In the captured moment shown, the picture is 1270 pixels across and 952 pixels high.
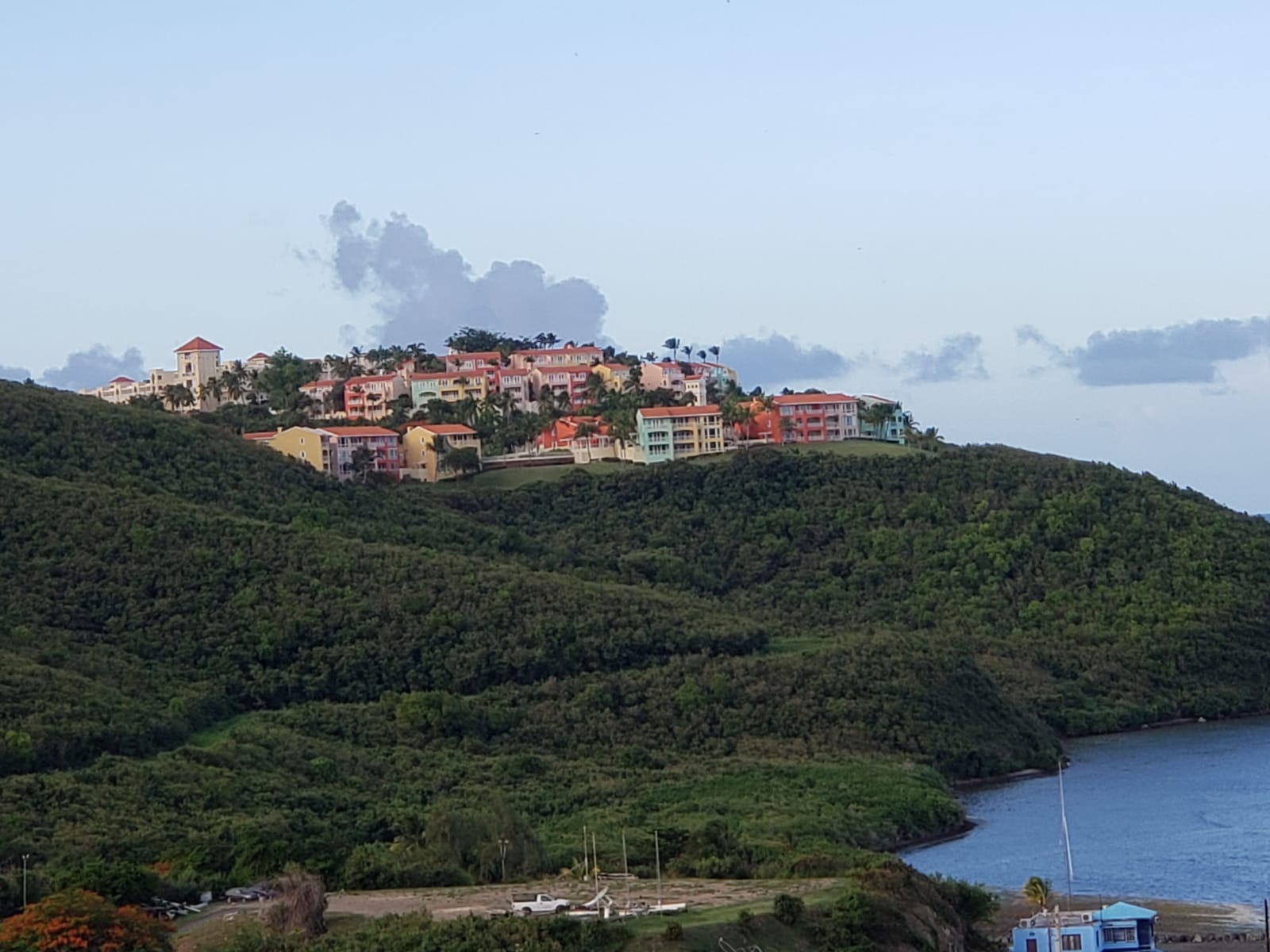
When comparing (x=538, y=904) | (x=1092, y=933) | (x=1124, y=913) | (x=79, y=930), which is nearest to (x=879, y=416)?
(x=1124, y=913)

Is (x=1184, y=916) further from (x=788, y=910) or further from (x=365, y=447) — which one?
(x=365, y=447)

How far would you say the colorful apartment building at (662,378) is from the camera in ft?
334

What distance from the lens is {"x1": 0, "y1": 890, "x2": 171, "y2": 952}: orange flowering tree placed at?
33906 mm

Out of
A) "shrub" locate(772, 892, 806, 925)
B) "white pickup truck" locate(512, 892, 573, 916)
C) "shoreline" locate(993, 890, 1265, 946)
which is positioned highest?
"white pickup truck" locate(512, 892, 573, 916)

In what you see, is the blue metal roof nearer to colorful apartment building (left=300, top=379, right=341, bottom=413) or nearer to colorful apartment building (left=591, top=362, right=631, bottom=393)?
colorful apartment building (left=591, top=362, right=631, bottom=393)

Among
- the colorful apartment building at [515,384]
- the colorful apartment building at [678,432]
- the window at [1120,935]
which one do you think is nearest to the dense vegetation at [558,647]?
the colorful apartment building at [678,432]

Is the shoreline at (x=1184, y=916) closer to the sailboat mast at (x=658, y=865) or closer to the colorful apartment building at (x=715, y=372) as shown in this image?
the sailboat mast at (x=658, y=865)

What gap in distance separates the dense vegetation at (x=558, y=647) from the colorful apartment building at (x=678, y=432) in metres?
2.86

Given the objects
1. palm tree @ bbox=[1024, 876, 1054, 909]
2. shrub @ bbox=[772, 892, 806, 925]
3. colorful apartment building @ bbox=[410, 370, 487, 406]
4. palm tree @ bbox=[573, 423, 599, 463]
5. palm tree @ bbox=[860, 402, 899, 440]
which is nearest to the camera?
shrub @ bbox=[772, 892, 806, 925]

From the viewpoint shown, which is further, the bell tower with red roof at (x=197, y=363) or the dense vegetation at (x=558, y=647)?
the bell tower with red roof at (x=197, y=363)

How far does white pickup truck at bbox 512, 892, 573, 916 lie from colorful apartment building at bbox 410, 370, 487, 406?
64.4m

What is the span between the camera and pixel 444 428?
95562 mm

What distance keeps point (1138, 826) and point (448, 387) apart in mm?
52055

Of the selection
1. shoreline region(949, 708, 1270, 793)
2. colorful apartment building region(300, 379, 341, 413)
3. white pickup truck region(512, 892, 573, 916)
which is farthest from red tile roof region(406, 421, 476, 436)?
white pickup truck region(512, 892, 573, 916)
